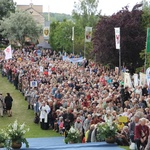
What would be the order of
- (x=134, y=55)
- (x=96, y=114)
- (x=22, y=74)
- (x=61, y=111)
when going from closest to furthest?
(x=96, y=114) < (x=61, y=111) < (x=22, y=74) < (x=134, y=55)

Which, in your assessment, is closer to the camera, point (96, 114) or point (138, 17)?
Result: point (96, 114)

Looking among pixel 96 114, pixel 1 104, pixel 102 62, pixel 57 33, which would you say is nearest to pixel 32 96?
pixel 1 104

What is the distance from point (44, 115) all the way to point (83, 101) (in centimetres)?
204

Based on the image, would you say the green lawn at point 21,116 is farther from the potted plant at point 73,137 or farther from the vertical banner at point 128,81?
the potted plant at point 73,137

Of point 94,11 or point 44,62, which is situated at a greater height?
point 94,11

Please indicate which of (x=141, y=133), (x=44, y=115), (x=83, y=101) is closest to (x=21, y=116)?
(x=44, y=115)

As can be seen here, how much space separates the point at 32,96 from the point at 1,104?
195 centimetres

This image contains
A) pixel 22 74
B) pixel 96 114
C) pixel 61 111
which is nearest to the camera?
pixel 96 114

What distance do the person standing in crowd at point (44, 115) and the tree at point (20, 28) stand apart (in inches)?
1813

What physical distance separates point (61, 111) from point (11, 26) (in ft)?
160

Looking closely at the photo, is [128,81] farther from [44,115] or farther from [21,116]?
[21,116]

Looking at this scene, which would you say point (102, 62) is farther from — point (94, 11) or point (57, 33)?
point (94, 11)

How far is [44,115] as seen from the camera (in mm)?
23047

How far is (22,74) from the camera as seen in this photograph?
32.5 metres
